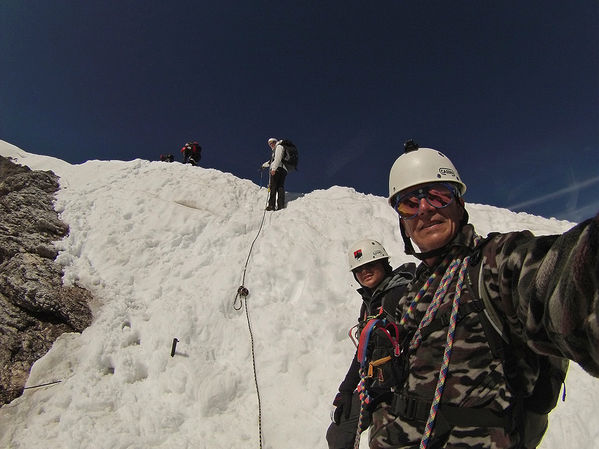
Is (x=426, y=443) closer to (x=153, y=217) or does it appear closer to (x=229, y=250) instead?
(x=229, y=250)

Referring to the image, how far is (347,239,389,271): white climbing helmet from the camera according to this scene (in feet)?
16.0

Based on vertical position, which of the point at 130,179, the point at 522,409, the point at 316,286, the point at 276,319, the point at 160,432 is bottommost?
the point at 160,432

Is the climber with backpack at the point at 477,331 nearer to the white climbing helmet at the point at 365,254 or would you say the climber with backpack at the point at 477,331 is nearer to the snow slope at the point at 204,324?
the white climbing helmet at the point at 365,254

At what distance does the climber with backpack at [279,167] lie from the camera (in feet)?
39.0

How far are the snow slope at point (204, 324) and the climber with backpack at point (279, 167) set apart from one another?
64 centimetres

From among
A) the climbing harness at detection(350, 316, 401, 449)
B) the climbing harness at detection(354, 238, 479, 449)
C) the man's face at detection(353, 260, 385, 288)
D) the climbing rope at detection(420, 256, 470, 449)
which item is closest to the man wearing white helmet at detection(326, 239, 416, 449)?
the man's face at detection(353, 260, 385, 288)

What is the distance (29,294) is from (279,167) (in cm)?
833

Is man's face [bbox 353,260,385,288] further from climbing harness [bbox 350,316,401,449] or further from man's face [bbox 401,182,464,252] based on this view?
man's face [bbox 401,182,464,252]

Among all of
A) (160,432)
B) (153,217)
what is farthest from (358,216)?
(160,432)

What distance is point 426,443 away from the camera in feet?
5.81

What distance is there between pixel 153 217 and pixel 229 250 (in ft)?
9.59

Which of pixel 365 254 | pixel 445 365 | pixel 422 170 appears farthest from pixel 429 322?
pixel 365 254

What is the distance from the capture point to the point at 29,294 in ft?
20.3

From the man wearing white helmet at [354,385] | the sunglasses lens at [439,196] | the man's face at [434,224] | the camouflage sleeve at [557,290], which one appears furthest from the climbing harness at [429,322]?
the man wearing white helmet at [354,385]
